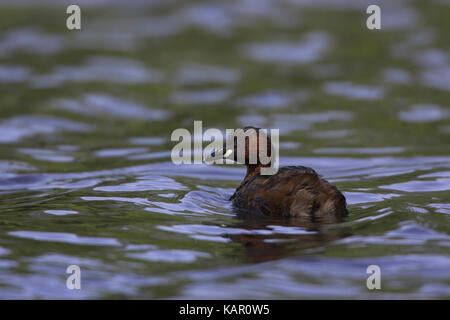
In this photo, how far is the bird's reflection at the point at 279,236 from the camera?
756 centimetres

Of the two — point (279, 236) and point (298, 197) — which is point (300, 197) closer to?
point (298, 197)

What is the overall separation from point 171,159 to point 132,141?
1.76 m

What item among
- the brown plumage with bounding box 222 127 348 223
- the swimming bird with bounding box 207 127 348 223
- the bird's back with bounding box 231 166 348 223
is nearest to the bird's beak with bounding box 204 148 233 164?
the swimming bird with bounding box 207 127 348 223

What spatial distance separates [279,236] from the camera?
800 centimetres

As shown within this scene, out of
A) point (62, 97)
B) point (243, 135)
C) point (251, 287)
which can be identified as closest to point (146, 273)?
point (251, 287)

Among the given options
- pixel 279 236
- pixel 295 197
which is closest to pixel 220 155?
pixel 295 197

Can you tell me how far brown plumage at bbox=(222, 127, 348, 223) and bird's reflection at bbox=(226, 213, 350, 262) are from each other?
0.39ft

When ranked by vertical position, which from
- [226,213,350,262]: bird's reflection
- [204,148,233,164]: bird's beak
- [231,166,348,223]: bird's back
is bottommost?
[226,213,350,262]: bird's reflection

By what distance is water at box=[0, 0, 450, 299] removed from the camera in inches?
286

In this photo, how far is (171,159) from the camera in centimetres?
1290

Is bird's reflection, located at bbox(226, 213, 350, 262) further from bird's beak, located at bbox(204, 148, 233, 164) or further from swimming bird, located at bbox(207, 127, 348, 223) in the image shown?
bird's beak, located at bbox(204, 148, 233, 164)
